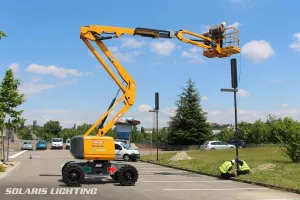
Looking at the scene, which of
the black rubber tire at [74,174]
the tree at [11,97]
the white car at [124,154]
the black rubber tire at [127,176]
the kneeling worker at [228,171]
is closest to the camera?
the black rubber tire at [74,174]

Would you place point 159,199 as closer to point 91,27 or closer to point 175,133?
point 91,27

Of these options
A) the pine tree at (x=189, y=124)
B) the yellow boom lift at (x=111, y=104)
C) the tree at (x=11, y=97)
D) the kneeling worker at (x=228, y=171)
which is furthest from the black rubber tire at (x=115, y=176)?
the pine tree at (x=189, y=124)

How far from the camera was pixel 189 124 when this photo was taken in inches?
2440

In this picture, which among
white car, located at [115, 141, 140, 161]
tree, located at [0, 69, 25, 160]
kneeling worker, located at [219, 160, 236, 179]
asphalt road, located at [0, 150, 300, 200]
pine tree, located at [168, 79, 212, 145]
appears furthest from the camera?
pine tree, located at [168, 79, 212, 145]

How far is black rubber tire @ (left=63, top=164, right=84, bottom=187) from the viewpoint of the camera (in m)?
14.4

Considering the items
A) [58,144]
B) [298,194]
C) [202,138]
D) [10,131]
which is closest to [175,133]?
[202,138]

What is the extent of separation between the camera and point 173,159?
→ 1164 inches

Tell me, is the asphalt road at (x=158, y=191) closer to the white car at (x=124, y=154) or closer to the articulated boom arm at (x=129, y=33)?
the articulated boom arm at (x=129, y=33)

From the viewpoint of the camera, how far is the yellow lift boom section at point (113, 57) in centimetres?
1528

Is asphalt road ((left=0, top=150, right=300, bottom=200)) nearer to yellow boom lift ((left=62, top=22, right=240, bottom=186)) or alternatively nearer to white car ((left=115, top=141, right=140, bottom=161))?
yellow boom lift ((left=62, top=22, right=240, bottom=186))

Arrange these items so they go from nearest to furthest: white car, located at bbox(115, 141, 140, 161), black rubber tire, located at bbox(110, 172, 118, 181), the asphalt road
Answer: the asphalt road, black rubber tire, located at bbox(110, 172, 118, 181), white car, located at bbox(115, 141, 140, 161)

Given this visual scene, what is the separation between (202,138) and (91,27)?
149ft

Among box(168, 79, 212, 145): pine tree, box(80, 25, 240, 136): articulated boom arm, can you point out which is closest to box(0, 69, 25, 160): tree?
box(80, 25, 240, 136): articulated boom arm

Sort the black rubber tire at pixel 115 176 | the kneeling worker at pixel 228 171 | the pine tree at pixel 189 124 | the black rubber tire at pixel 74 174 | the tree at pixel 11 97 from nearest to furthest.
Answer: the black rubber tire at pixel 74 174 < the black rubber tire at pixel 115 176 < the kneeling worker at pixel 228 171 < the tree at pixel 11 97 < the pine tree at pixel 189 124
